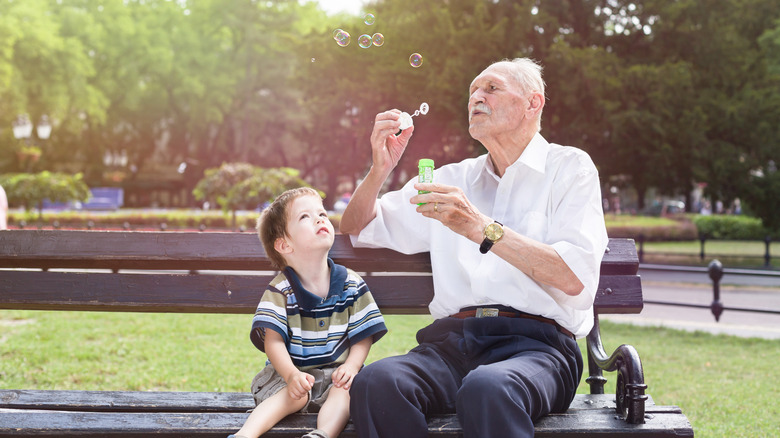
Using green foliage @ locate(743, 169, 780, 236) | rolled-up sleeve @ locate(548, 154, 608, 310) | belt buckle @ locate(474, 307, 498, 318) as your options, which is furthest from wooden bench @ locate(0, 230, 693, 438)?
green foliage @ locate(743, 169, 780, 236)

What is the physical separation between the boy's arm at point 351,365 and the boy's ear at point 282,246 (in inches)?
17.0

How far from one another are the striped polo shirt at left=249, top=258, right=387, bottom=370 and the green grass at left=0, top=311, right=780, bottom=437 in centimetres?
268

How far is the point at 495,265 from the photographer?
114 inches

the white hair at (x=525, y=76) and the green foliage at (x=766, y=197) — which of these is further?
the green foliage at (x=766, y=197)

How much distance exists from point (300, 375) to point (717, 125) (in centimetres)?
1978

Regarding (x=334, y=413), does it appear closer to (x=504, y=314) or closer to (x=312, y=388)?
(x=312, y=388)

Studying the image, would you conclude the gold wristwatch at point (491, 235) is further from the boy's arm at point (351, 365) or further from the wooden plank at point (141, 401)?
the wooden plank at point (141, 401)

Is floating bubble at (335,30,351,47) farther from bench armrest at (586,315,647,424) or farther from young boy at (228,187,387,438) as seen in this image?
bench armrest at (586,315,647,424)

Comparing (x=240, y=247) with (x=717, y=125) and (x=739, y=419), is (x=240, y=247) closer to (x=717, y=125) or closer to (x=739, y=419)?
(x=739, y=419)

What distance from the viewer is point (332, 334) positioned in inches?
112

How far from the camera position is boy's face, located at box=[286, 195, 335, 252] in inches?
111

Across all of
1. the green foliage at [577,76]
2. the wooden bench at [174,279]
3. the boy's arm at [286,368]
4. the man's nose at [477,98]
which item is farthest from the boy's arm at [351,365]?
the green foliage at [577,76]

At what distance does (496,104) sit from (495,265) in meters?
0.64

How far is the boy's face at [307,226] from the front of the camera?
2.83 meters
